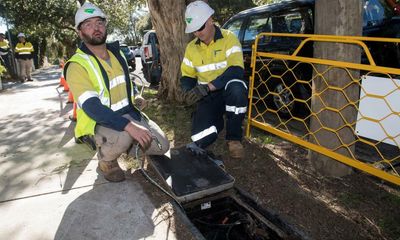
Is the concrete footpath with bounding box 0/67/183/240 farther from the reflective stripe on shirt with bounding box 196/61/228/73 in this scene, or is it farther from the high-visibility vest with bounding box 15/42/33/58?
the high-visibility vest with bounding box 15/42/33/58

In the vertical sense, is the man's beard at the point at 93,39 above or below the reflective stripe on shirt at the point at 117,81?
above

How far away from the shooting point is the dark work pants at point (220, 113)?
3472 mm

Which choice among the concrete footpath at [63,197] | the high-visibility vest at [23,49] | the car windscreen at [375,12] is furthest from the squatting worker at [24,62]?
the car windscreen at [375,12]

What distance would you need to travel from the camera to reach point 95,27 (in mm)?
3160

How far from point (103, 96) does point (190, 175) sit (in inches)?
42.9

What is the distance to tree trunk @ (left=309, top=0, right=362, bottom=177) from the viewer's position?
2906 millimetres

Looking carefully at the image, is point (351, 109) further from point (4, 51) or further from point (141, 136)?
point (4, 51)

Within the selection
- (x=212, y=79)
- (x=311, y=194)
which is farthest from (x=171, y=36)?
(x=311, y=194)

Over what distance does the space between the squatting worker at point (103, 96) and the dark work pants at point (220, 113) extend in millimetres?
433

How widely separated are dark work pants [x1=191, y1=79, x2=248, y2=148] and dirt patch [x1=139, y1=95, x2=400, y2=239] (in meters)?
0.31

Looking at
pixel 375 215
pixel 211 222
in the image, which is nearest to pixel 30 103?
pixel 211 222

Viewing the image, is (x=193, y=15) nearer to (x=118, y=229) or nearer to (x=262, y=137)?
(x=262, y=137)

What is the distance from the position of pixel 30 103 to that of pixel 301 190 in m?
6.39

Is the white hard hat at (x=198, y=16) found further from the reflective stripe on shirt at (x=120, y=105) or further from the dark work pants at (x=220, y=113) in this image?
the reflective stripe on shirt at (x=120, y=105)
